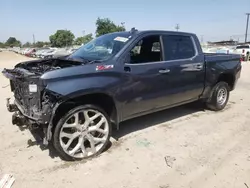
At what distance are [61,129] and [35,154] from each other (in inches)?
30.5

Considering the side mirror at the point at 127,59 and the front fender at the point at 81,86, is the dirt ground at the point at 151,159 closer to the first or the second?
the front fender at the point at 81,86

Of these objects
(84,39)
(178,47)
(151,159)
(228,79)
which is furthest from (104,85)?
(84,39)

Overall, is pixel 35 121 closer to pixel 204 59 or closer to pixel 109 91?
pixel 109 91

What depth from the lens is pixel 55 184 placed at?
3.03m

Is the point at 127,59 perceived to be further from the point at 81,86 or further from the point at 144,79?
the point at 81,86

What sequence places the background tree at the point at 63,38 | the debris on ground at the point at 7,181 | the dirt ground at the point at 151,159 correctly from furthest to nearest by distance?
the background tree at the point at 63,38 → the dirt ground at the point at 151,159 → the debris on ground at the point at 7,181

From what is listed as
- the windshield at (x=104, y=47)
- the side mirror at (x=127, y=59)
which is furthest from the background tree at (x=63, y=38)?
the side mirror at (x=127, y=59)

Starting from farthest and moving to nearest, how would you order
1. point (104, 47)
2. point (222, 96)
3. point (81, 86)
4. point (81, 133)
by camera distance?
point (222, 96) < point (104, 47) < point (81, 133) < point (81, 86)

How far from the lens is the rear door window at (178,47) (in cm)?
449

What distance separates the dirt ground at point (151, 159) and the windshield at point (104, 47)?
1.45 m

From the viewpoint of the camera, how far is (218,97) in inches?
229

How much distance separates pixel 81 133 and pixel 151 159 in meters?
1.07

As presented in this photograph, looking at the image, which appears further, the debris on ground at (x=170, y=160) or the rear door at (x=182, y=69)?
the rear door at (x=182, y=69)

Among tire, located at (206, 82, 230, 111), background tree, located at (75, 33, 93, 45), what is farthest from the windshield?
background tree, located at (75, 33, 93, 45)
